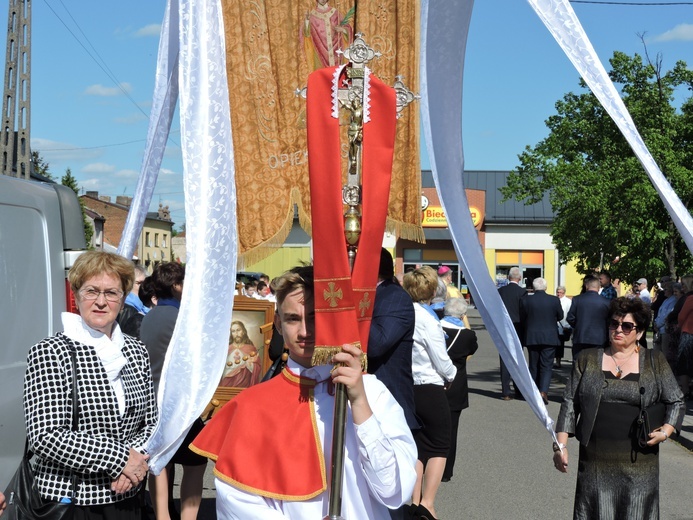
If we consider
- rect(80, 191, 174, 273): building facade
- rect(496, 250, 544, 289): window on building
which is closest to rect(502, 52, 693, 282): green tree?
rect(496, 250, 544, 289): window on building

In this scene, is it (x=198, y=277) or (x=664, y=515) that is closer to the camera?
(x=198, y=277)

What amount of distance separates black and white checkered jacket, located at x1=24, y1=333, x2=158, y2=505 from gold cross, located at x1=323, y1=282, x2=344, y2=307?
1226mm

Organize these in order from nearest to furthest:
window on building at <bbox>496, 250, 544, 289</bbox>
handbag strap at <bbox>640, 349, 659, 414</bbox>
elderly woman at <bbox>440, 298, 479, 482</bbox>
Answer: handbag strap at <bbox>640, 349, 659, 414</bbox>
elderly woman at <bbox>440, 298, 479, 482</bbox>
window on building at <bbox>496, 250, 544, 289</bbox>

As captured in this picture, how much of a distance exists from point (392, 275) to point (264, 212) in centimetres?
212

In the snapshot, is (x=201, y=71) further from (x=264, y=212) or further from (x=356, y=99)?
(x=264, y=212)

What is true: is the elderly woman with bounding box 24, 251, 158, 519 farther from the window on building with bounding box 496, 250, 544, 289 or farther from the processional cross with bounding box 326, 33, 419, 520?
the window on building with bounding box 496, 250, 544, 289

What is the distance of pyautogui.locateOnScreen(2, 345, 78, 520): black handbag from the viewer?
3688 mm

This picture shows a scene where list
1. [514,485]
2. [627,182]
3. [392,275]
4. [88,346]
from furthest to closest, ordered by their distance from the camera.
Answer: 1. [627,182]
2. [514,485]
3. [392,275]
4. [88,346]

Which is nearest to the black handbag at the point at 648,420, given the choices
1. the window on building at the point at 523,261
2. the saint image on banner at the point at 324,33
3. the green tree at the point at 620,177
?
→ the saint image on banner at the point at 324,33

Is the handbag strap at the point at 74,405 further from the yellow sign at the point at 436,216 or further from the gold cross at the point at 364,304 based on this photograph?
the yellow sign at the point at 436,216

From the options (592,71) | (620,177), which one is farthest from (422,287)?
(620,177)

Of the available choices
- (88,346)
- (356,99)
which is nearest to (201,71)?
(356,99)

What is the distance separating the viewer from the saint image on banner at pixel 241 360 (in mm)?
8461

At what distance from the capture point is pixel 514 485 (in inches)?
333
